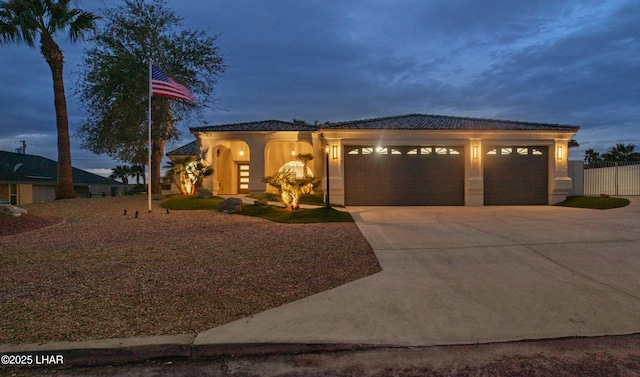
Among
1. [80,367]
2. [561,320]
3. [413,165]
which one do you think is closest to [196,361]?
[80,367]

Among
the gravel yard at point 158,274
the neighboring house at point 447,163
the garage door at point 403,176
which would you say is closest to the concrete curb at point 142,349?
the gravel yard at point 158,274

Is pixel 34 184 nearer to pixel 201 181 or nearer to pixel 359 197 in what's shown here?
pixel 201 181

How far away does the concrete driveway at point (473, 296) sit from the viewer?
3791mm

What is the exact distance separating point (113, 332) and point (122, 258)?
3.53 metres

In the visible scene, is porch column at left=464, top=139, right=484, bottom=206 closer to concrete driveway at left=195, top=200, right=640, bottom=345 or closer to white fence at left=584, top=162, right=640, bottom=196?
concrete driveway at left=195, top=200, right=640, bottom=345

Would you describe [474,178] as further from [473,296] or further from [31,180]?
[31,180]

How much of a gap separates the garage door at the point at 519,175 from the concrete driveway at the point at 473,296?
868cm

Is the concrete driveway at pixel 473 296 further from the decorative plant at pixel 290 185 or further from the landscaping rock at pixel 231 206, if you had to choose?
the landscaping rock at pixel 231 206

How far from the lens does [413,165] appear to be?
56.1 ft

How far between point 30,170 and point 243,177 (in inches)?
677

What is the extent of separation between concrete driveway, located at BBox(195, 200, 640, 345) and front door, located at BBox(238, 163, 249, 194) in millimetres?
16355

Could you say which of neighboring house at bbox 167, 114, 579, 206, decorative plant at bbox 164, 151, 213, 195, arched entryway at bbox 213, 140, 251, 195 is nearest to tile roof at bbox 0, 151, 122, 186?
decorative plant at bbox 164, 151, 213, 195

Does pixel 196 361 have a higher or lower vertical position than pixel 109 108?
lower

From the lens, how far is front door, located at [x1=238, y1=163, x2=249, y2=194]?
77.2 ft
